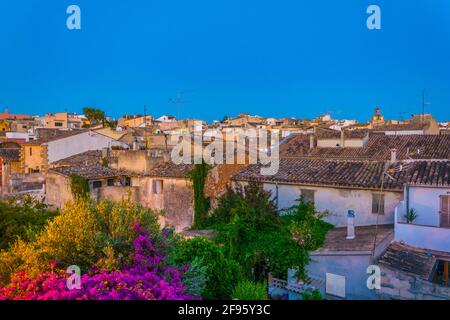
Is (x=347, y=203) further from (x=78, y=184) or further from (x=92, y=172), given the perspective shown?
(x=92, y=172)

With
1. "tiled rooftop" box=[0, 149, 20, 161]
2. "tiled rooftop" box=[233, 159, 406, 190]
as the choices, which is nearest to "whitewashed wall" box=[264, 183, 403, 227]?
"tiled rooftop" box=[233, 159, 406, 190]

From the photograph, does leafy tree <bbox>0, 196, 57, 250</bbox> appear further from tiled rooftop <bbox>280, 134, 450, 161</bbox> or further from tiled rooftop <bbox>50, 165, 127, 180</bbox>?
tiled rooftop <bbox>280, 134, 450, 161</bbox>

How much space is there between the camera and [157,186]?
72.1 ft

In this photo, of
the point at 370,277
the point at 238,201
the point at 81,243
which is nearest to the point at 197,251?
the point at 81,243

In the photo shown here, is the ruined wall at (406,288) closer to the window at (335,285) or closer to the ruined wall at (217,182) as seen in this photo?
the window at (335,285)

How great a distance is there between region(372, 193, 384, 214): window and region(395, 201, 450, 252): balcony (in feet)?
6.87

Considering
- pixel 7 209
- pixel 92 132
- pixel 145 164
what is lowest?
pixel 7 209

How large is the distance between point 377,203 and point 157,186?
12.2 metres

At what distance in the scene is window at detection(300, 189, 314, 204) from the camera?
1756 centimetres

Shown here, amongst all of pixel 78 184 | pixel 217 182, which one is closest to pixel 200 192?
pixel 217 182
